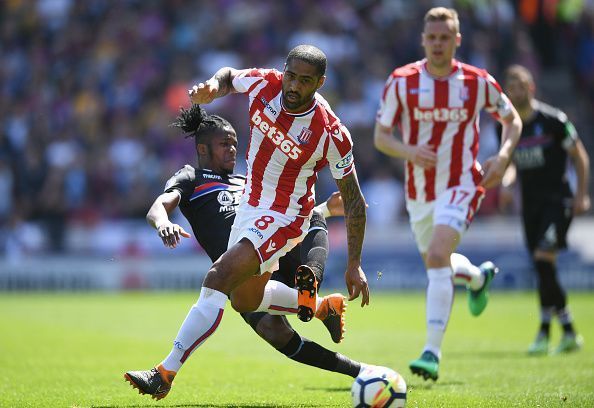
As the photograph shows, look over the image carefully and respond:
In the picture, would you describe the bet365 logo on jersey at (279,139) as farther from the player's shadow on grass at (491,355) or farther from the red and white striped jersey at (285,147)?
the player's shadow on grass at (491,355)

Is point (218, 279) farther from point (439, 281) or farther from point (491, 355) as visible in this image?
point (491, 355)

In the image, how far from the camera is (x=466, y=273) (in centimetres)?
905

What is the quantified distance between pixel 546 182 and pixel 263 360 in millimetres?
3918

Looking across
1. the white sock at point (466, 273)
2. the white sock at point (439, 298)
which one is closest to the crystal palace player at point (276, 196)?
the white sock at point (439, 298)

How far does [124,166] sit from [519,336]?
11.5m

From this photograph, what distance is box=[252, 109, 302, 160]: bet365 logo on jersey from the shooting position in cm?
687

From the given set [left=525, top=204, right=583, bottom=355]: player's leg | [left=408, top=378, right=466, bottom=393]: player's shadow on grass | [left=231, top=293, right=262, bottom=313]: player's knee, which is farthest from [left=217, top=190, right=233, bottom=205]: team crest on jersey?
[left=525, top=204, right=583, bottom=355]: player's leg

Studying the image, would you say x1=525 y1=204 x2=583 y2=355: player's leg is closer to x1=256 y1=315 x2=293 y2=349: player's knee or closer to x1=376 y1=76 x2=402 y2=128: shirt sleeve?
x1=376 y1=76 x2=402 y2=128: shirt sleeve

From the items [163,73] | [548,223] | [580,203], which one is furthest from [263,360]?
[163,73]

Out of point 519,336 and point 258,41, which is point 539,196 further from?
point 258,41

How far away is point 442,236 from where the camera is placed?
27.1ft

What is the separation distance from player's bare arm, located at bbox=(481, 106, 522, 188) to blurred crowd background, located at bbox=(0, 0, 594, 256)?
10942 mm

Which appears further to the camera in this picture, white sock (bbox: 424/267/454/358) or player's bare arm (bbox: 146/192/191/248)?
white sock (bbox: 424/267/454/358)

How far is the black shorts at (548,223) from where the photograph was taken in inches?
452
